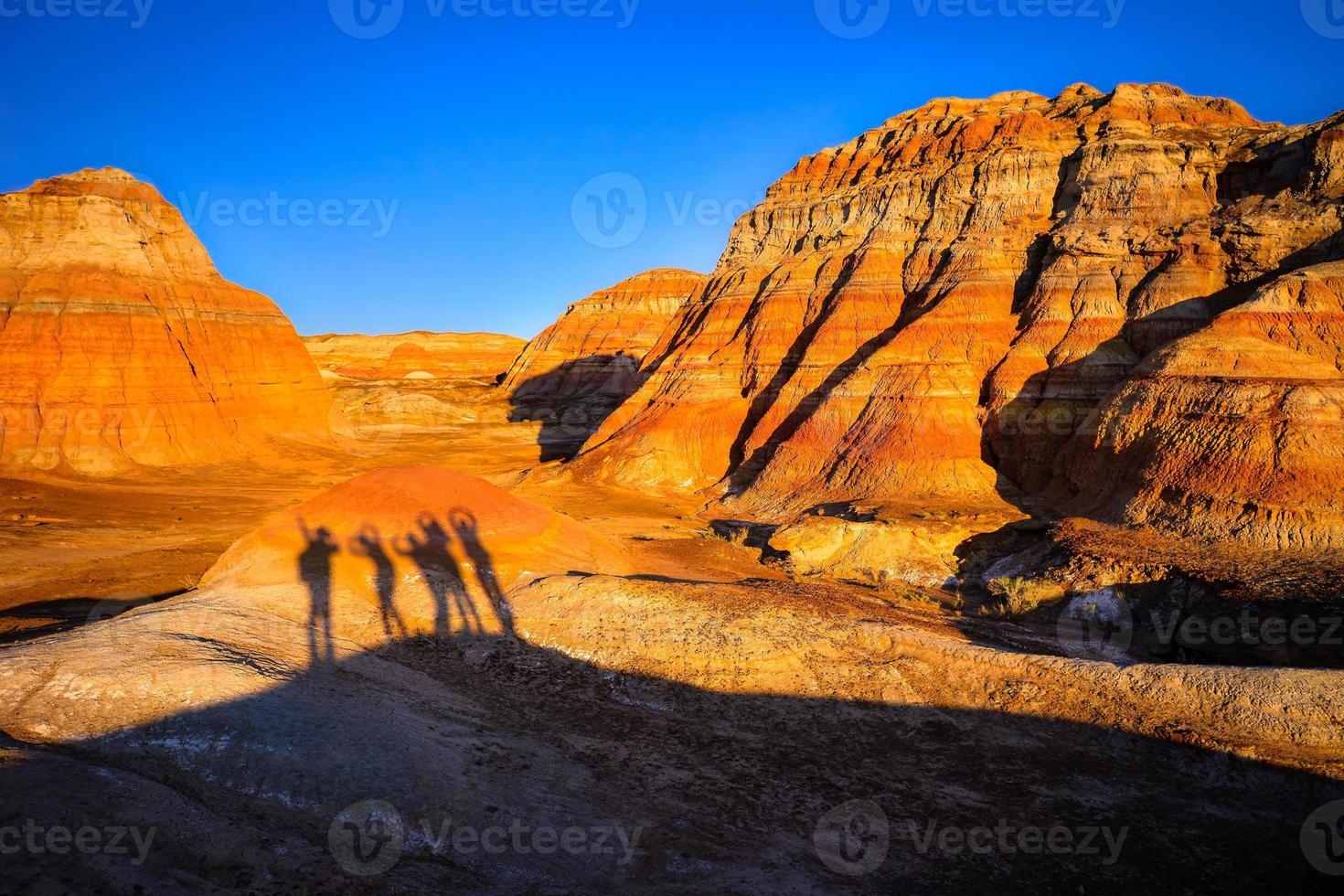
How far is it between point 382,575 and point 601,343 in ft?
212

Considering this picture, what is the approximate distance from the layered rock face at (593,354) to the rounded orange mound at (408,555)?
4511 cm

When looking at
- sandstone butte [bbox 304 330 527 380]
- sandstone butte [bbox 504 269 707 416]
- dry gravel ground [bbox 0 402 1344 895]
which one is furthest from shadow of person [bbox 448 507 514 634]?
sandstone butte [bbox 304 330 527 380]

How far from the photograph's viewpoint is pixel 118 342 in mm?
36531

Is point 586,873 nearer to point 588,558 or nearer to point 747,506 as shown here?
point 588,558

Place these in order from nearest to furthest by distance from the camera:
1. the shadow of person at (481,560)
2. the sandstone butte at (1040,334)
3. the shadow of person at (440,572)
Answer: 1. the shadow of person at (440,572)
2. the shadow of person at (481,560)
3. the sandstone butte at (1040,334)

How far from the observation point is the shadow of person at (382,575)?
1182 centimetres

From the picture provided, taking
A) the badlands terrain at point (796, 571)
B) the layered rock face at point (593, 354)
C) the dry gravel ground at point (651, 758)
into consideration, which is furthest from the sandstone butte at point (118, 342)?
the dry gravel ground at point (651, 758)

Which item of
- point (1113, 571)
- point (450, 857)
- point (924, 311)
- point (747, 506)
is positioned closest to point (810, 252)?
point (924, 311)

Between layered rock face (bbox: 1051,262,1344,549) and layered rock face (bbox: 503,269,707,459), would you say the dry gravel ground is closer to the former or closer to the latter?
layered rock face (bbox: 1051,262,1344,549)

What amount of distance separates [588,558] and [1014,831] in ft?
33.7

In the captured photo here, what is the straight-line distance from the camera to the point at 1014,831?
734 centimetres

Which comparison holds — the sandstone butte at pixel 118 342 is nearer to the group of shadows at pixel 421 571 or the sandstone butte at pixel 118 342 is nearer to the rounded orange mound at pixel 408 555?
the rounded orange mound at pixel 408 555

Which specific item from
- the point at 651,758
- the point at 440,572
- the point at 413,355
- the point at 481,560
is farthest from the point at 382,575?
the point at 413,355

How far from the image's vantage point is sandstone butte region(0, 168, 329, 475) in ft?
112
